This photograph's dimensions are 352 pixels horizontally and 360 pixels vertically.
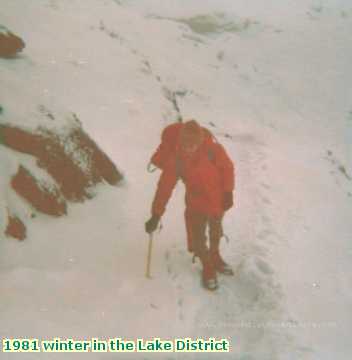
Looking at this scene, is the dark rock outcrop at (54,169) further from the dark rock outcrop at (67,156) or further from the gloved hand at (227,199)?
the gloved hand at (227,199)

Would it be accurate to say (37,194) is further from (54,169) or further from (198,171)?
(198,171)

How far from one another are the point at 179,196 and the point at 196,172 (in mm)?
3037

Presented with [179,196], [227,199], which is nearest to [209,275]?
[227,199]

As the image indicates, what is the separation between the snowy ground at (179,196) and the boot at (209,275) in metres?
0.12

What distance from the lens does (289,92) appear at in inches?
713

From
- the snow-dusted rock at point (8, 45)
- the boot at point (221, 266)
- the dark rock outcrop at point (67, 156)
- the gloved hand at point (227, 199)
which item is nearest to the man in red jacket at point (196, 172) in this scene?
the gloved hand at point (227, 199)

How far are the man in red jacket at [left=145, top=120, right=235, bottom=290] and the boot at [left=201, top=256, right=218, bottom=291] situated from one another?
389 mm

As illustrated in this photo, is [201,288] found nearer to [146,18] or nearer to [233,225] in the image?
[233,225]

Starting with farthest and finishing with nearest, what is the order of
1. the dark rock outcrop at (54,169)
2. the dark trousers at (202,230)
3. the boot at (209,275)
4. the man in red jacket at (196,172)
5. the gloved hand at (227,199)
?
the dark rock outcrop at (54,169) < the boot at (209,275) < the dark trousers at (202,230) < the gloved hand at (227,199) < the man in red jacket at (196,172)

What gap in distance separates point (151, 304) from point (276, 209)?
3.95 meters

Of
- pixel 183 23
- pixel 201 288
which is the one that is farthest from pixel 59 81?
pixel 183 23

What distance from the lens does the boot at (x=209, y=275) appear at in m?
6.62

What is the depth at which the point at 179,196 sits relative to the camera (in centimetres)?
920

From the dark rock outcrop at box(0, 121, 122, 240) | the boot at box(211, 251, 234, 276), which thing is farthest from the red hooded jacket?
the dark rock outcrop at box(0, 121, 122, 240)
